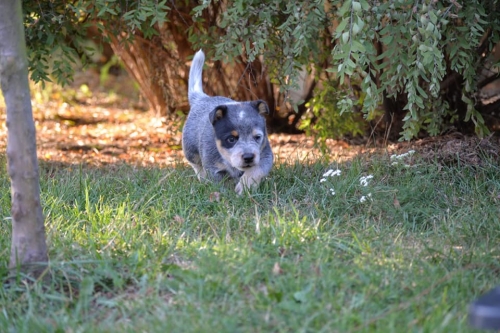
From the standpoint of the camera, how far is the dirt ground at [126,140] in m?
6.43

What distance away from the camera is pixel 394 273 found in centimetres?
371

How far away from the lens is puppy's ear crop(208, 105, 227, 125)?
5.52m

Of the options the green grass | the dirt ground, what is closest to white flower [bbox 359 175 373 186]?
the green grass

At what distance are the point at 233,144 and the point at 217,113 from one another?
290mm

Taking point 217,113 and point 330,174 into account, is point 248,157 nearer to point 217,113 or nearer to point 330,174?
point 217,113

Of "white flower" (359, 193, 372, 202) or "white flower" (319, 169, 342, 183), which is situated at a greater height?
"white flower" (319, 169, 342, 183)

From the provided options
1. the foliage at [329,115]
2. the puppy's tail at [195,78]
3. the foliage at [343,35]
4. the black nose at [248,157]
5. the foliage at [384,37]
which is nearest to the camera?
the foliage at [384,37]

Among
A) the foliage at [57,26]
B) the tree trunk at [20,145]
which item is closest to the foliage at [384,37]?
the foliage at [57,26]

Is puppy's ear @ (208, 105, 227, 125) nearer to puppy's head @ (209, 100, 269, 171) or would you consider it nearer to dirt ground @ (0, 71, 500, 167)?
puppy's head @ (209, 100, 269, 171)

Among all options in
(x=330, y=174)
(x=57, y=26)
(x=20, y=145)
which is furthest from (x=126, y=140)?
(x=20, y=145)

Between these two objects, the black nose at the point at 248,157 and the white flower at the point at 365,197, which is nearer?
Answer: the white flower at the point at 365,197

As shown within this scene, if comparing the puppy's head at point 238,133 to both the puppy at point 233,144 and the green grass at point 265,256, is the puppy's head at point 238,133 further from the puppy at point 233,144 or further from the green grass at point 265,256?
the green grass at point 265,256

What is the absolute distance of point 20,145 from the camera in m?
3.67

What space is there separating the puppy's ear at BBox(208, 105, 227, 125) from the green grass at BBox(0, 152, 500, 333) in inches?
21.0
